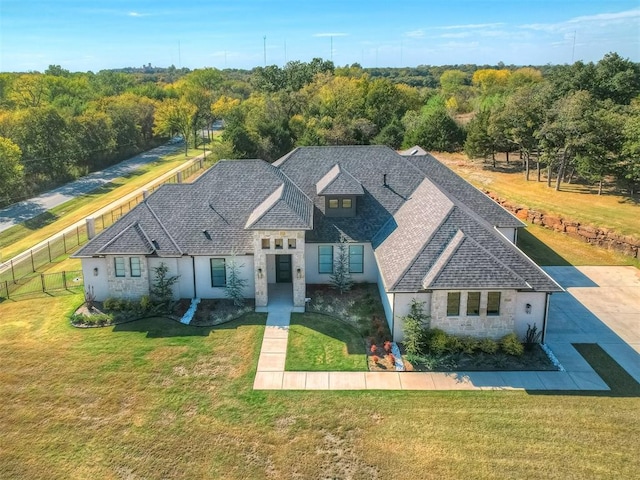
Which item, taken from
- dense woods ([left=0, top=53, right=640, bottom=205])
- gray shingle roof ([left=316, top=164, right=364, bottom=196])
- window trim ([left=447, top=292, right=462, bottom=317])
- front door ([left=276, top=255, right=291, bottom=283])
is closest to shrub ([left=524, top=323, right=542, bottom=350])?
window trim ([left=447, top=292, right=462, bottom=317])

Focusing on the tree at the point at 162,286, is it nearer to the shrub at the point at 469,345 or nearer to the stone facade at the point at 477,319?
the stone facade at the point at 477,319

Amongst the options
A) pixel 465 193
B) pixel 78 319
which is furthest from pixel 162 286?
pixel 465 193

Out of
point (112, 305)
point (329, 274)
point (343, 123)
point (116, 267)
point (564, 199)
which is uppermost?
point (343, 123)

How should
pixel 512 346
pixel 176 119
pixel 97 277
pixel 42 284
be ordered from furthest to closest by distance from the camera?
pixel 176 119 < pixel 42 284 < pixel 97 277 < pixel 512 346

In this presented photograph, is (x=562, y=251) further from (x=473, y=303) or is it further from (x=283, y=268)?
(x=283, y=268)

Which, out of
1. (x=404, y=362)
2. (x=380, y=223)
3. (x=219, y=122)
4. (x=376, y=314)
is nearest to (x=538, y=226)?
(x=380, y=223)

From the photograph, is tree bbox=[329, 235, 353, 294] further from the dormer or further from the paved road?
the paved road

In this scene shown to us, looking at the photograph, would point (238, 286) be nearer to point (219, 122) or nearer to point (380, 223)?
point (380, 223)
